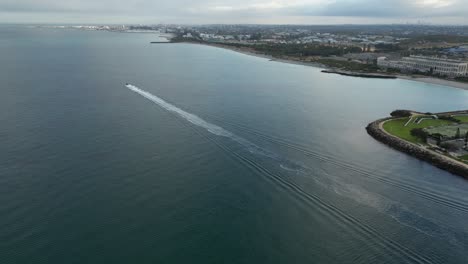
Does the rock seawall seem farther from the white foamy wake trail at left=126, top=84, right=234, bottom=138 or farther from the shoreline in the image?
the shoreline

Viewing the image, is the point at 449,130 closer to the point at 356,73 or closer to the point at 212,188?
the point at 212,188

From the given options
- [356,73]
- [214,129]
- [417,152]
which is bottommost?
[417,152]

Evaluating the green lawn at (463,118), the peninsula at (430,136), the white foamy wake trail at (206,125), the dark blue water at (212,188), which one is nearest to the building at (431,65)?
the peninsula at (430,136)

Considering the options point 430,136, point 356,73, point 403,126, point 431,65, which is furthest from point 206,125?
point 431,65

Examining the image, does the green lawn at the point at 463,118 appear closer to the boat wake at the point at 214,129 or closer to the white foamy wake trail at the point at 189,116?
the boat wake at the point at 214,129

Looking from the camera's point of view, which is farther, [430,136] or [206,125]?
[206,125]

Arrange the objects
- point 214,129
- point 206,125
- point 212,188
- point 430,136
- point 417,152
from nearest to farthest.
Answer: point 212,188 < point 417,152 < point 430,136 < point 214,129 < point 206,125

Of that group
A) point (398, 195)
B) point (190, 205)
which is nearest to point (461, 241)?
point (398, 195)
